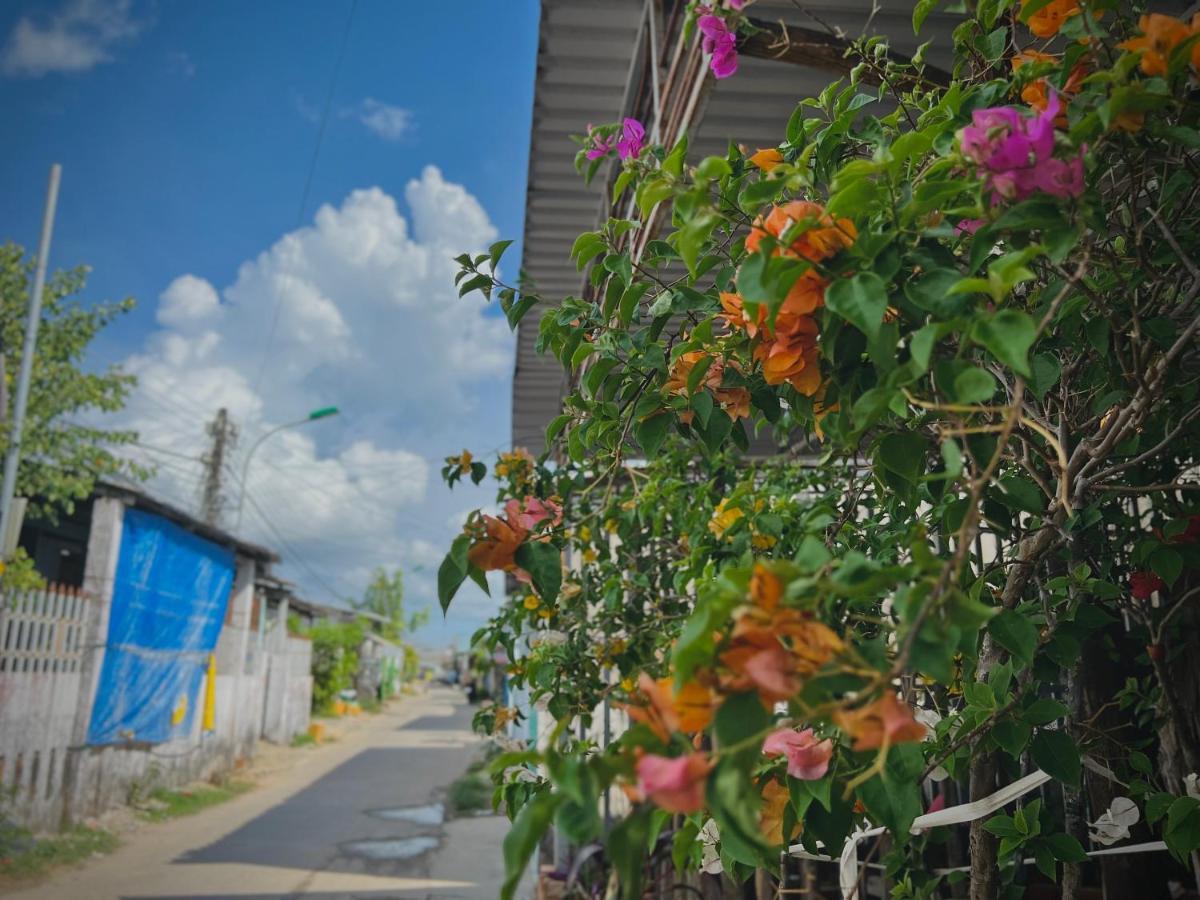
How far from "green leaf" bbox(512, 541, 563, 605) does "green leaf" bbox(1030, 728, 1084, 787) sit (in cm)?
63

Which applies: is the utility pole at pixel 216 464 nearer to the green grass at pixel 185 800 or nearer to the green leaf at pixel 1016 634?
the green grass at pixel 185 800

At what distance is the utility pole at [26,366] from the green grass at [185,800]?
9.53 feet

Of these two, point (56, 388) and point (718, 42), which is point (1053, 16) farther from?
point (56, 388)

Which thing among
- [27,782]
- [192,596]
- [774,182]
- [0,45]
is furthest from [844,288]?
[0,45]

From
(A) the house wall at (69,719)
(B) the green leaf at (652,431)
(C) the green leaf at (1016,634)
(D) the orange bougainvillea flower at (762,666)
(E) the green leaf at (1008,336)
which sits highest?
(B) the green leaf at (652,431)

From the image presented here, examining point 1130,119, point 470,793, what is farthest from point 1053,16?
point 470,793

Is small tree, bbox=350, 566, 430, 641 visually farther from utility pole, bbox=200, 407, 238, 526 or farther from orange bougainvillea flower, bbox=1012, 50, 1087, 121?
orange bougainvillea flower, bbox=1012, 50, 1087, 121

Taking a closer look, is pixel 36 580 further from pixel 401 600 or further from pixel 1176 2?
pixel 401 600

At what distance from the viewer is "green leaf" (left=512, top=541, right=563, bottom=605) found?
869mm

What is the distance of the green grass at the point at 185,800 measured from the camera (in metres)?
7.73

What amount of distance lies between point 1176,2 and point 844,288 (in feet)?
7.33

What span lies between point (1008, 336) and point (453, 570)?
543mm

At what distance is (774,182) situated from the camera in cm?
77

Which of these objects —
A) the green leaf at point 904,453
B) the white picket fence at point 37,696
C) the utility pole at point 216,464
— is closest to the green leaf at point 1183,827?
the green leaf at point 904,453
